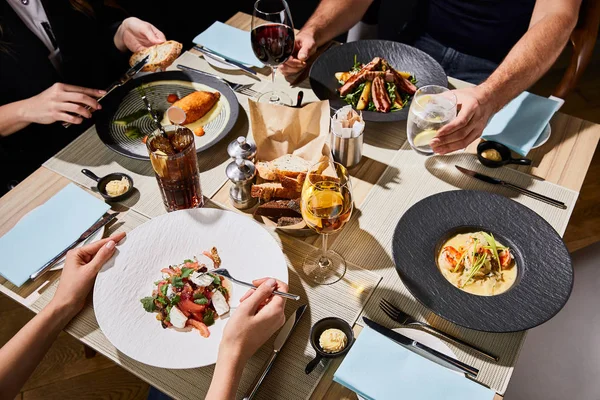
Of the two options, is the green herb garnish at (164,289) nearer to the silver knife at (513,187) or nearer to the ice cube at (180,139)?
the ice cube at (180,139)

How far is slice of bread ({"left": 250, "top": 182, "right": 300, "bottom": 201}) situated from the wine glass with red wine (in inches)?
17.0

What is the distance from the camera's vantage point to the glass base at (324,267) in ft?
3.61

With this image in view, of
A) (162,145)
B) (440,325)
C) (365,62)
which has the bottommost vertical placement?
(440,325)

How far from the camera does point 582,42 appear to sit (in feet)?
5.61

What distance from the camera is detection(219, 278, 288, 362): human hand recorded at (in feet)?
2.95

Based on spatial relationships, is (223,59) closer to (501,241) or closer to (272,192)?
(272,192)

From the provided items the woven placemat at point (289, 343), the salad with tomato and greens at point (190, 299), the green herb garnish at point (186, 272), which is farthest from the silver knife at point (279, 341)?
the green herb garnish at point (186, 272)

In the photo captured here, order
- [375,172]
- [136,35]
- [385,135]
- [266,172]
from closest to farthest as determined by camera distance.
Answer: [266,172]
[375,172]
[385,135]
[136,35]

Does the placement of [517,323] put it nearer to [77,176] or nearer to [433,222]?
[433,222]

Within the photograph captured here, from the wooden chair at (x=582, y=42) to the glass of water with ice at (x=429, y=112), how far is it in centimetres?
66

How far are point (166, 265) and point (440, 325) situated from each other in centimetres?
60

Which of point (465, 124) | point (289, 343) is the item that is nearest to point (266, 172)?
point (289, 343)

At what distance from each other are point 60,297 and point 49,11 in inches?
46.3

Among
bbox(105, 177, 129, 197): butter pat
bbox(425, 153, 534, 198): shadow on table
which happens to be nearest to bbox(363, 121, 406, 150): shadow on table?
bbox(425, 153, 534, 198): shadow on table
